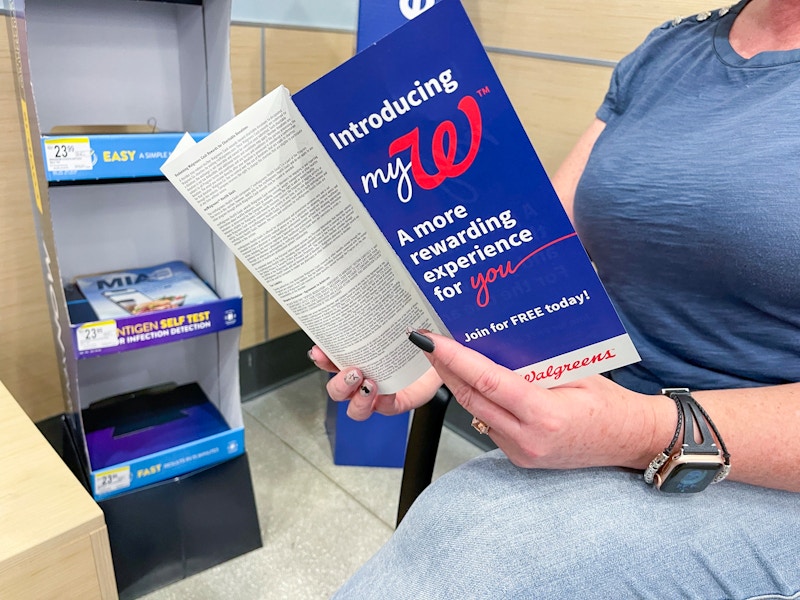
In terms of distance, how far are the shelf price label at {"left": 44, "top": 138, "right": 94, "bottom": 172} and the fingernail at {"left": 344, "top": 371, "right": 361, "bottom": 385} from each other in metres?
0.63

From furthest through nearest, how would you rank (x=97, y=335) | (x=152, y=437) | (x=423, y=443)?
(x=152, y=437) → (x=97, y=335) → (x=423, y=443)

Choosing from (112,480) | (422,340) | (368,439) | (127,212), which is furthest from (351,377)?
(368,439)

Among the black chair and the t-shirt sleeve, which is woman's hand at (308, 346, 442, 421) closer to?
the black chair

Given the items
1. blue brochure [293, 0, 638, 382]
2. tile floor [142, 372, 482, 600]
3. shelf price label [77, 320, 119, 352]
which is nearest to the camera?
blue brochure [293, 0, 638, 382]

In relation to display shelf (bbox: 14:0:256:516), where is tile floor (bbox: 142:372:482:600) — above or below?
below

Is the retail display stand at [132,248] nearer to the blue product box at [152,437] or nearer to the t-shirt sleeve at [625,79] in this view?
the blue product box at [152,437]

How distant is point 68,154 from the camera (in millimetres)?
963

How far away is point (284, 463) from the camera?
5.33 feet

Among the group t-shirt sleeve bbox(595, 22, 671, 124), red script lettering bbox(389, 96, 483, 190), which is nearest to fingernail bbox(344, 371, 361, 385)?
red script lettering bbox(389, 96, 483, 190)

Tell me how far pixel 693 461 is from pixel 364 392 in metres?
0.35

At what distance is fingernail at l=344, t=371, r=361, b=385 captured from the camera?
67 cm

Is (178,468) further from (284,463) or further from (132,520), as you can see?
(284,463)

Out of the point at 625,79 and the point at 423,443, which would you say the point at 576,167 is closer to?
the point at 625,79

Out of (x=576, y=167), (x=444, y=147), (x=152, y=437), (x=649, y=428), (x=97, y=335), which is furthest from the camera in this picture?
(x=152, y=437)
